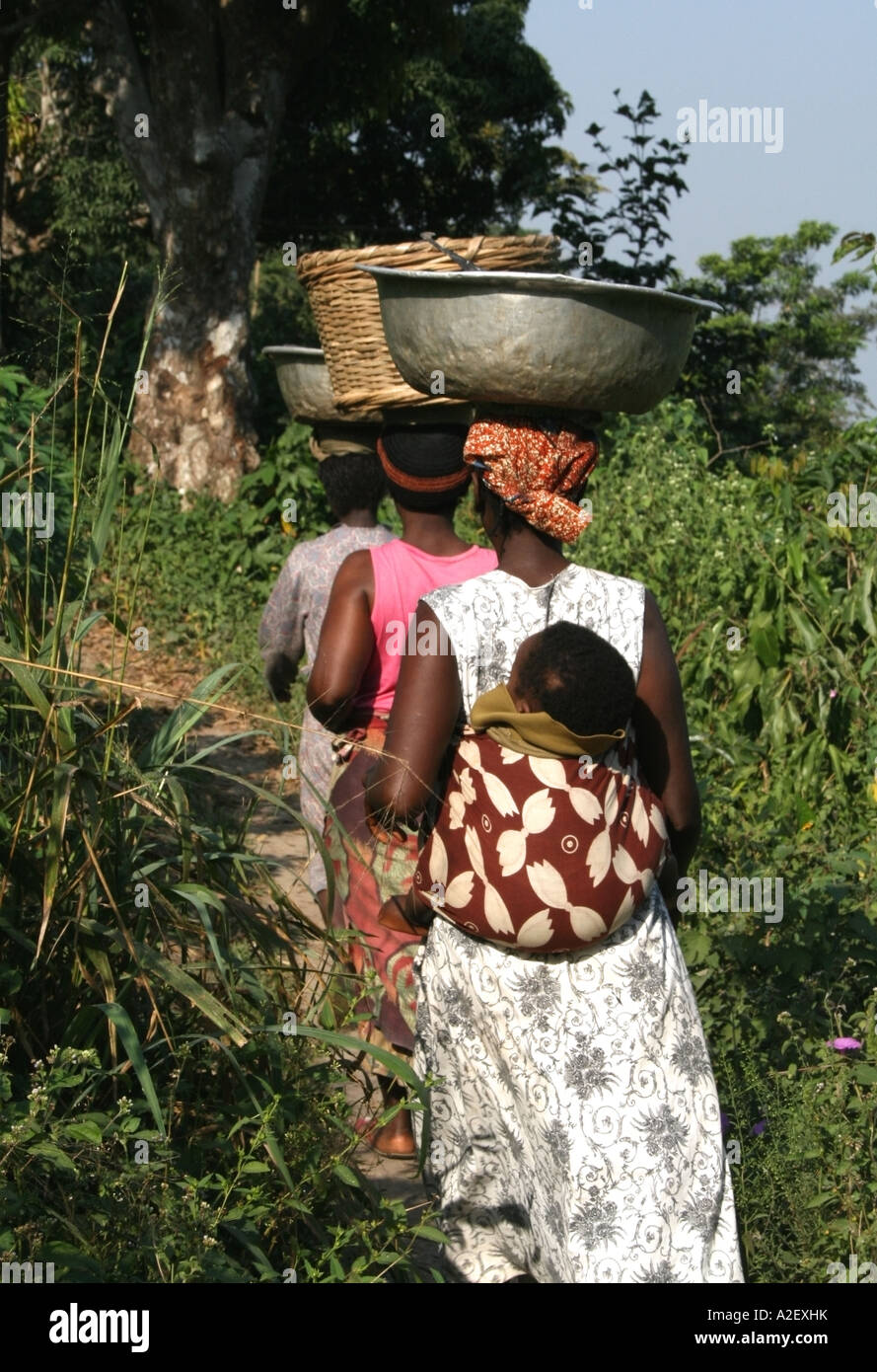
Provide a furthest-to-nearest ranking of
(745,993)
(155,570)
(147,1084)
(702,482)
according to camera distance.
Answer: (155,570) → (702,482) → (745,993) → (147,1084)

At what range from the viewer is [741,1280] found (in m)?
2.45

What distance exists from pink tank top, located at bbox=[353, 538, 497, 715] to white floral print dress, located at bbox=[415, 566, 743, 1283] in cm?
90

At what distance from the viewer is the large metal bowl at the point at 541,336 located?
249 cm

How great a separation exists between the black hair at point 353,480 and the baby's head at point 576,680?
6.34ft

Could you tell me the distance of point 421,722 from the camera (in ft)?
8.30

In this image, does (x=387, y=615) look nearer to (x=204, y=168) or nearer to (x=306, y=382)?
(x=306, y=382)

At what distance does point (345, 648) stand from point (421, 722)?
102 centimetres

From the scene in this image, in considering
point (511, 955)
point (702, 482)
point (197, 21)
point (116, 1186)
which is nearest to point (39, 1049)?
point (116, 1186)

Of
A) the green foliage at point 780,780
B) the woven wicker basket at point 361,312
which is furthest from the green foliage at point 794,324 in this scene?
the woven wicker basket at point 361,312

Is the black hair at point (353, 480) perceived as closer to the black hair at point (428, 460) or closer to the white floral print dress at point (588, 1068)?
the black hair at point (428, 460)

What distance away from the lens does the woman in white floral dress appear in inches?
95.8

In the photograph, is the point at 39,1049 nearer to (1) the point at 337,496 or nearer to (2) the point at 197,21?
(1) the point at 337,496

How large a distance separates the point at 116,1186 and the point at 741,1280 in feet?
3.19

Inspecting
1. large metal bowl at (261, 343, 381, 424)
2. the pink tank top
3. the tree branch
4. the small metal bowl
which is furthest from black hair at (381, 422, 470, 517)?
the tree branch
